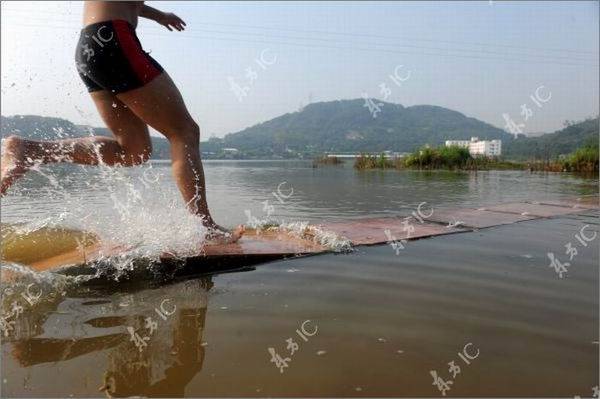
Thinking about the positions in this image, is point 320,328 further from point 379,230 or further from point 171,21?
point 171,21

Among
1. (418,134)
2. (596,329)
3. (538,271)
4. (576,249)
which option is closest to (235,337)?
(596,329)

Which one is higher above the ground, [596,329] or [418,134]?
[418,134]

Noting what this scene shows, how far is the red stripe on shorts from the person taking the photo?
2.61 m

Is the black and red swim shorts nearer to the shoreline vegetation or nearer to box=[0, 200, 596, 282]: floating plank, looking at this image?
box=[0, 200, 596, 282]: floating plank

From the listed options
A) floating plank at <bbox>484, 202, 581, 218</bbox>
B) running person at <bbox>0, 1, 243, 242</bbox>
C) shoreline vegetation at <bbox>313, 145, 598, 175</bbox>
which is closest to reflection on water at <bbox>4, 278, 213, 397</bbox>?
running person at <bbox>0, 1, 243, 242</bbox>

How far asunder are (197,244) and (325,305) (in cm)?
100

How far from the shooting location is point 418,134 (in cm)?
7712

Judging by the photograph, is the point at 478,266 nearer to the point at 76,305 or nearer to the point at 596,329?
the point at 596,329

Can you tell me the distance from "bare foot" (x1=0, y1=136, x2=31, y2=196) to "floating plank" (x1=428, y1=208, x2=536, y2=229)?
10.1 feet

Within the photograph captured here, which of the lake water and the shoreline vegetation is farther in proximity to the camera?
the shoreline vegetation

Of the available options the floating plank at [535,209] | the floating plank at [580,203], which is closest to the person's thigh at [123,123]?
the floating plank at [535,209]

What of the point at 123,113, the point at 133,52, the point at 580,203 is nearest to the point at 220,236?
the point at 123,113

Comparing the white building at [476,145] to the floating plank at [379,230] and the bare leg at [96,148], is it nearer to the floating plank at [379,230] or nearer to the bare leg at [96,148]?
the floating plank at [379,230]

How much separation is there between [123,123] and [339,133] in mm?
81125
